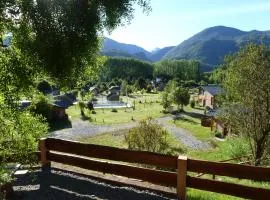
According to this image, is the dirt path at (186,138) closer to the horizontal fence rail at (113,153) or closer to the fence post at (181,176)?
the horizontal fence rail at (113,153)

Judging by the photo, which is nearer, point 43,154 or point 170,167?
point 170,167

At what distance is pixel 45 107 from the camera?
5800 centimetres

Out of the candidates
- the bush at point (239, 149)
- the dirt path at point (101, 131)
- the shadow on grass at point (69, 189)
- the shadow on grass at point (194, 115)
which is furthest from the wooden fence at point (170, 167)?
the shadow on grass at point (194, 115)

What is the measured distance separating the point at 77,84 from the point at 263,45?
20.7 m

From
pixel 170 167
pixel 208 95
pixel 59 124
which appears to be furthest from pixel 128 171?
pixel 208 95

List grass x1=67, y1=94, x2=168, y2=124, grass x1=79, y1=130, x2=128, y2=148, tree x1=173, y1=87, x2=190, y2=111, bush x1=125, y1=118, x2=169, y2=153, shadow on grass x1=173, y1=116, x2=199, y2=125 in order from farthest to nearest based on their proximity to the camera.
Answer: tree x1=173, y1=87, x2=190, y2=111
grass x1=67, y1=94, x2=168, y2=124
shadow on grass x1=173, y1=116, x2=199, y2=125
grass x1=79, y1=130, x2=128, y2=148
bush x1=125, y1=118, x2=169, y2=153

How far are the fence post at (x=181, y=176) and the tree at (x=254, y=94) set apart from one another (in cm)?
1608

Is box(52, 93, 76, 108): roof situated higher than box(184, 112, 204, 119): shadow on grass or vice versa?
box(52, 93, 76, 108): roof

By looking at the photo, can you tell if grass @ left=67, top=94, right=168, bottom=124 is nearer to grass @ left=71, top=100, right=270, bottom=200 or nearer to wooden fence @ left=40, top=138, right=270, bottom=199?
grass @ left=71, top=100, right=270, bottom=200

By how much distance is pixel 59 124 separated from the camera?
252 feet

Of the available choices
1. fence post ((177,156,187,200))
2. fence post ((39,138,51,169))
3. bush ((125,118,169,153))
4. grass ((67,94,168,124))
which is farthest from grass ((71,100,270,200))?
fence post ((39,138,51,169))

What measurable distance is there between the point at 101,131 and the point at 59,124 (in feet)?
32.7

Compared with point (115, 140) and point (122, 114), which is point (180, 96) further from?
point (115, 140)

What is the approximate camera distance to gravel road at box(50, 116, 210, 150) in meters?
61.5
